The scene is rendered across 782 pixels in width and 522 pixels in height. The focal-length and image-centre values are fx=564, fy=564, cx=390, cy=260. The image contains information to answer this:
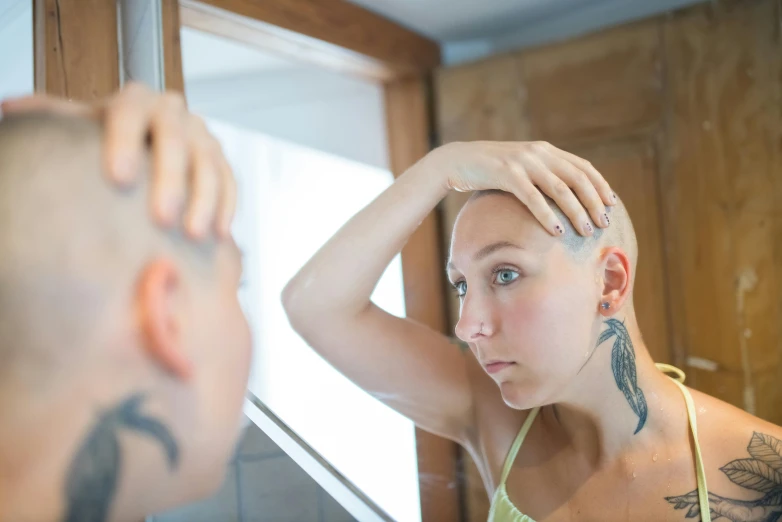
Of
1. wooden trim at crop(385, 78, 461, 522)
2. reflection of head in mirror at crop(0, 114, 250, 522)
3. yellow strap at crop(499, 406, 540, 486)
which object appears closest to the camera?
reflection of head in mirror at crop(0, 114, 250, 522)

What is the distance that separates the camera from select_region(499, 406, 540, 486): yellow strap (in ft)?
3.20

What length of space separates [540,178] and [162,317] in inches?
23.3

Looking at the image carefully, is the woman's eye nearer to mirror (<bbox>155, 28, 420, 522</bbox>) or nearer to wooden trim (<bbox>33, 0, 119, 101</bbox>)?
mirror (<bbox>155, 28, 420, 522</bbox>)

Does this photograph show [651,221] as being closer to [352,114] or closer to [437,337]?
[437,337]

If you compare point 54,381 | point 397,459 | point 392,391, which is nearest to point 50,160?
point 54,381

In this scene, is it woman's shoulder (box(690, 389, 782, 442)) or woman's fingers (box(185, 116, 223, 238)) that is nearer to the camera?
woman's fingers (box(185, 116, 223, 238))

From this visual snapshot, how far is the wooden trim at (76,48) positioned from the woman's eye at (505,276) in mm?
681

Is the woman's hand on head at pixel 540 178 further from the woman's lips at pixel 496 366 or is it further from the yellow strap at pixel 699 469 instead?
the yellow strap at pixel 699 469

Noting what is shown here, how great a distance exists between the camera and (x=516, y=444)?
1.00 m

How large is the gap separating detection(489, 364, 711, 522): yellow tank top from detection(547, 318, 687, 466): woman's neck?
0.6 inches

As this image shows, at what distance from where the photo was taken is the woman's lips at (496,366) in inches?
32.3

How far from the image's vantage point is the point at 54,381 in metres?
0.34

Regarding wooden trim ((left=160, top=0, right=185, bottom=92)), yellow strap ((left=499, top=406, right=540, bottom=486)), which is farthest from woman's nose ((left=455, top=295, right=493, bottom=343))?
wooden trim ((left=160, top=0, right=185, bottom=92))

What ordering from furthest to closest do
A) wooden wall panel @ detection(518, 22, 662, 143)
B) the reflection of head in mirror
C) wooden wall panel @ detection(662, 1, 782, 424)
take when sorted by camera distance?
wooden wall panel @ detection(518, 22, 662, 143), wooden wall panel @ detection(662, 1, 782, 424), the reflection of head in mirror
